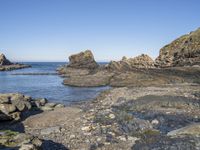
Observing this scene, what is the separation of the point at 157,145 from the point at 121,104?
12649 millimetres

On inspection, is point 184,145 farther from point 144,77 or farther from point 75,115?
point 144,77

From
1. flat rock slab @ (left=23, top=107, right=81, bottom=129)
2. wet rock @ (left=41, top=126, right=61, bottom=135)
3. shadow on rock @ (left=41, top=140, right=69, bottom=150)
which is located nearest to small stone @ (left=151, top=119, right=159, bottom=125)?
flat rock slab @ (left=23, top=107, right=81, bottom=129)

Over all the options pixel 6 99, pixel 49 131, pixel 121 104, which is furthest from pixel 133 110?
pixel 6 99

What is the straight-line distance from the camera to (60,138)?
17.6 m

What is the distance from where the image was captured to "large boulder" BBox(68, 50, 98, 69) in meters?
88.1

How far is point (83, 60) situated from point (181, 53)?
96.4ft

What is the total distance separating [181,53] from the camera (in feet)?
253

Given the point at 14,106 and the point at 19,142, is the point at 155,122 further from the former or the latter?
the point at 14,106

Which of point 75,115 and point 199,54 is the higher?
point 199,54

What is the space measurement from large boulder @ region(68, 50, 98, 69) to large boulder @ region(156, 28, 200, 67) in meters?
19.8

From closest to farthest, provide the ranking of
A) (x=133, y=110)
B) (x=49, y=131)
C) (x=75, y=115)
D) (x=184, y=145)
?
(x=184, y=145) < (x=49, y=131) < (x=75, y=115) < (x=133, y=110)

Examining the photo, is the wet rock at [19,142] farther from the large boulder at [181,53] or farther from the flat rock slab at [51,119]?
the large boulder at [181,53]

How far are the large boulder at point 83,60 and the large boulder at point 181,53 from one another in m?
19.8

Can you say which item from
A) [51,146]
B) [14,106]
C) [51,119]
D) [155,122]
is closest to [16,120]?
[14,106]
